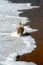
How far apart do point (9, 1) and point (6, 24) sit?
551cm

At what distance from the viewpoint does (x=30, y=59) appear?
4.02m

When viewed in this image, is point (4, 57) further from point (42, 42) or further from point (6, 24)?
point (6, 24)

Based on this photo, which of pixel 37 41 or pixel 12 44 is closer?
pixel 12 44

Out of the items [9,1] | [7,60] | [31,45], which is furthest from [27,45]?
[9,1]

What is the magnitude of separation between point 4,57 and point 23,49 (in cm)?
48

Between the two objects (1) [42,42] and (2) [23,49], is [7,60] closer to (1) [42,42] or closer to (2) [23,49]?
(2) [23,49]

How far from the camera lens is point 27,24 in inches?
254

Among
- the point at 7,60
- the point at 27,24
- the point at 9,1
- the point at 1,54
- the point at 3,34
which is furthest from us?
the point at 9,1

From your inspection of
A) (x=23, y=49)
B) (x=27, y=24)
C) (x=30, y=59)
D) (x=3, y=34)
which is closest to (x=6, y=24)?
(x=27, y=24)

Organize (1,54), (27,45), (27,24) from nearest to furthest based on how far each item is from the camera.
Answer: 1. (1,54)
2. (27,45)
3. (27,24)

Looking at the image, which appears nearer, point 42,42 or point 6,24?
point 42,42

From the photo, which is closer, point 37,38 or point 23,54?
point 23,54

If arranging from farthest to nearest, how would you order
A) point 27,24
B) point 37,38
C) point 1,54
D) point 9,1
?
point 9,1 < point 27,24 < point 37,38 < point 1,54

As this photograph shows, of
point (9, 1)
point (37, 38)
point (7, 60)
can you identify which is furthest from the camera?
point (9, 1)
